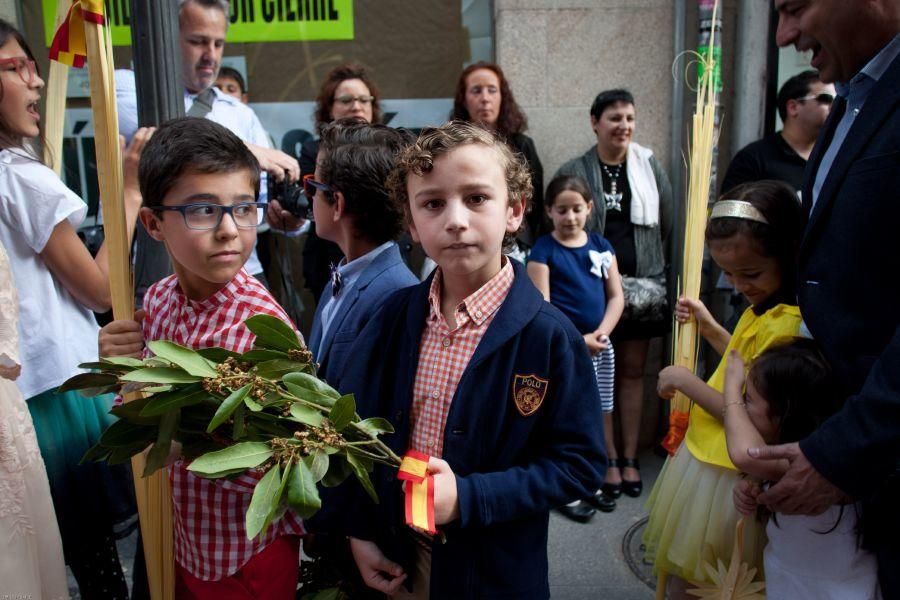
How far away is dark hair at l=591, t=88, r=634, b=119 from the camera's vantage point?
426 centimetres

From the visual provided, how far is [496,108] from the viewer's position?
165 inches

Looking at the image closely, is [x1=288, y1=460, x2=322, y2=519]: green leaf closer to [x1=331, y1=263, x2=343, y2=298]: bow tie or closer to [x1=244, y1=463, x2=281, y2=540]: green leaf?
[x1=244, y1=463, x2=281, y2=540]: green leaf

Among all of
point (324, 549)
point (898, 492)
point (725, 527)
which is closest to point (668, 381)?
point (725, 527)

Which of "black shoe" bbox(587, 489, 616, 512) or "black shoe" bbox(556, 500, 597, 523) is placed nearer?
"black shoe" bbox(556, 500, 597, 523)

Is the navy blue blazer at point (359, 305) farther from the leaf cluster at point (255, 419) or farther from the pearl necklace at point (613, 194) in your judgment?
the pearl necklace at point (613, 194)

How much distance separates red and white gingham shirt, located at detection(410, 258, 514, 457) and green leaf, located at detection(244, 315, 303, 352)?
1.02ft

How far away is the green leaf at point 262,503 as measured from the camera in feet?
4.24

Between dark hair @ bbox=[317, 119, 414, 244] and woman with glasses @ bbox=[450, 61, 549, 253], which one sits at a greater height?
woman with glasses @ bbox=[450, 61, 549, 253]

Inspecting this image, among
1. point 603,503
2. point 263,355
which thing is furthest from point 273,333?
point 603,503

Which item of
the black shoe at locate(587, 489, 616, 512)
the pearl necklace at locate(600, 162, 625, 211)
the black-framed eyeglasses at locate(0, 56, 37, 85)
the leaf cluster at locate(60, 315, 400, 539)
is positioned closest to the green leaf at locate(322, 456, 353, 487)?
the leaf cluster at locate(60, 315, 400, 539)

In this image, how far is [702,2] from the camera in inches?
165

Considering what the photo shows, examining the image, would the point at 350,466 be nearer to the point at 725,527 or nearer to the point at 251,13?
the point at 725,527

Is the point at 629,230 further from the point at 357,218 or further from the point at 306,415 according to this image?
the point at 306,415

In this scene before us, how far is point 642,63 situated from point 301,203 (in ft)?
8.62
